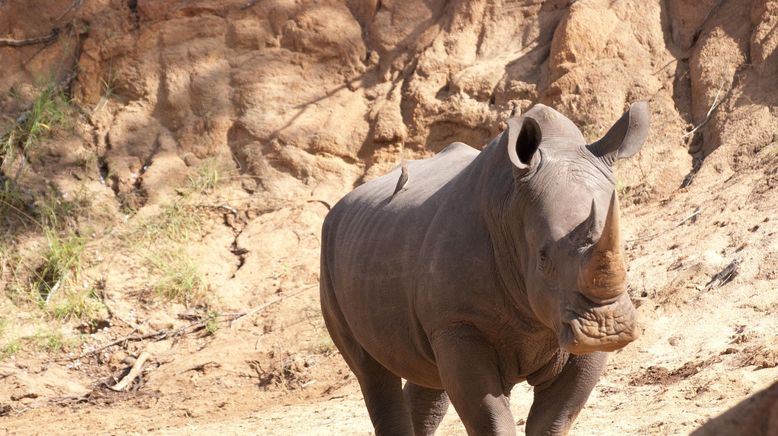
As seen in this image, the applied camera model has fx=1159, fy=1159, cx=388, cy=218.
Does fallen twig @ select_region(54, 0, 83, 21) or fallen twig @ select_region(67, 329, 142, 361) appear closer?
fallen twig @ select_region(67, 329, 142, 361)

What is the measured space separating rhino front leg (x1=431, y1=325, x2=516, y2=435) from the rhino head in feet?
1.23

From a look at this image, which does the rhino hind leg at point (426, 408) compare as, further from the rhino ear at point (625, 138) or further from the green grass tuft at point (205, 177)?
the green grass tuft at point (205, 177)

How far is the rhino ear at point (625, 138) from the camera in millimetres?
5109

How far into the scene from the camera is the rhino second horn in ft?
14.4

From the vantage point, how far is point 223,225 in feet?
39.6

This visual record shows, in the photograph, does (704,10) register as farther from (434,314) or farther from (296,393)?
(434,314)

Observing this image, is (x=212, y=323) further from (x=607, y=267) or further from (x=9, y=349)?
(x=607, y=267)

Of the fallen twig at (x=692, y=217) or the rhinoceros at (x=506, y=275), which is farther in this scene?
the fallen twig at (x=692, y=217)

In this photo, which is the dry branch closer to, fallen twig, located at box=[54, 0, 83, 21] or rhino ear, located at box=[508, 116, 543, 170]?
fallen twig, located at box=[54, 0, 83, 21]

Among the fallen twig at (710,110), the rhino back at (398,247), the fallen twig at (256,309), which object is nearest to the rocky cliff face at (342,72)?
the fallen twig at (710,110)

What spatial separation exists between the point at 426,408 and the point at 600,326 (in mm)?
2505

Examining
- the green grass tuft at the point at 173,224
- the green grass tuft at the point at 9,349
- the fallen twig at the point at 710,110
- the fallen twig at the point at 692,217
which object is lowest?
the green grass tuft at the point at 9,349

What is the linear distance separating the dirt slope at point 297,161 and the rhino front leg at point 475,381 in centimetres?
208

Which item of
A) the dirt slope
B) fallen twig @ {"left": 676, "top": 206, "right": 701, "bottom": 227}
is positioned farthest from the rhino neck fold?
fallen twig @ {"left": 676, "top": 206, "right": 701, "bottom": 227}
